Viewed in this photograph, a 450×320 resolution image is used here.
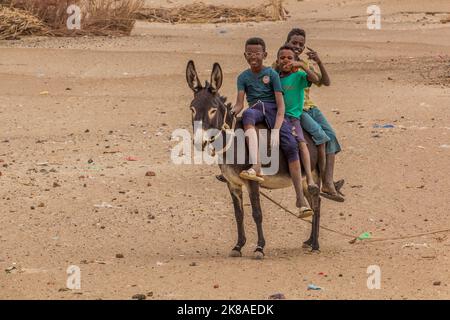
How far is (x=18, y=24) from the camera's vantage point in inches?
907

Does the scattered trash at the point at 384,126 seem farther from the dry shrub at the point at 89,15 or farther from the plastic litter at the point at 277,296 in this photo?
the dry shrub at the point at 89,15

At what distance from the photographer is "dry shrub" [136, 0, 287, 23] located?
27531mm

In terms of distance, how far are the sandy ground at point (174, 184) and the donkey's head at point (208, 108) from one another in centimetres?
117

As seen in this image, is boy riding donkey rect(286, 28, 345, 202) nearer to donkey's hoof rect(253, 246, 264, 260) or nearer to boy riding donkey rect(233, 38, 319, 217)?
boy riding donkey rect(233, 38, 319, 217)

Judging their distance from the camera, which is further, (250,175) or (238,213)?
(238,213)

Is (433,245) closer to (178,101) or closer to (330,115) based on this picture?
(330,115)

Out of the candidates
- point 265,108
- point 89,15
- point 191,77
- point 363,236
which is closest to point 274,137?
point 265,108

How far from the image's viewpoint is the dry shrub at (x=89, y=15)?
76.1 ft

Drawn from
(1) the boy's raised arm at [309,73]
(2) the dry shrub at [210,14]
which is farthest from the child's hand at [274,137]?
(2) the dry shrub at [210,14]

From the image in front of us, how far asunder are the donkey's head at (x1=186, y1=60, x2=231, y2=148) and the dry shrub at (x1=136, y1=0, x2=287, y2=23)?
56.8ft

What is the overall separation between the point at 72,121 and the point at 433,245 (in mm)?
6987

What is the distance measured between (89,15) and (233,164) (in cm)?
1418

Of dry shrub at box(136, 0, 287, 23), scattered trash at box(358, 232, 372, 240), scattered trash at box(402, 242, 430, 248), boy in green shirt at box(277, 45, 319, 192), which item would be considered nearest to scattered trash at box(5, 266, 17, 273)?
boy in green shirt at box(277, 45, 319, 192)

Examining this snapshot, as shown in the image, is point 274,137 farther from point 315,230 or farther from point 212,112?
point 315,230
